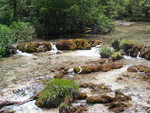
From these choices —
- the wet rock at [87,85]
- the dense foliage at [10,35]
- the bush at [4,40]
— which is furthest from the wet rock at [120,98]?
the bush at [4,40]

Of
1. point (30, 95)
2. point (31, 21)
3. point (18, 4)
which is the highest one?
point (18, 4)

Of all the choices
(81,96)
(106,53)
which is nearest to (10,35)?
(106,53)

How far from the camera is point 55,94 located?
20.7 feet

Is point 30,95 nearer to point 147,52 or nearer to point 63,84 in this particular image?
point 63,84

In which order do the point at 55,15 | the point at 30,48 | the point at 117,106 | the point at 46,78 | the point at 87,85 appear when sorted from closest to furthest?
the point at 117,106 < the point at 87,85 < the point at 46,78 < the point at 30,48 < the point at 55,15

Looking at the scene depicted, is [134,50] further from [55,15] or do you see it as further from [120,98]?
[55,15]

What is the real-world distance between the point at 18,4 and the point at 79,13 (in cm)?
785

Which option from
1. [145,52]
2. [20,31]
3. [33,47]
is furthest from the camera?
[20,31]

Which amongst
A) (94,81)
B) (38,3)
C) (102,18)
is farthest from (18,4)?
(94,81)

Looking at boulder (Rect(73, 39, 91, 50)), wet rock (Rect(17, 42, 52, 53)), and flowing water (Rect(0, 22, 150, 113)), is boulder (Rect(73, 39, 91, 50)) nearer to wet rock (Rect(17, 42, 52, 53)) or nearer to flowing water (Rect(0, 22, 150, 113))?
flowing water (Rect(0, 22, 150, 113))

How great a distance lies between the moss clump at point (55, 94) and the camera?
20.6ft

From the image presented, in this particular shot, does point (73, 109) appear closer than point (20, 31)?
Yes

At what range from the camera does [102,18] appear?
24141 millimetres

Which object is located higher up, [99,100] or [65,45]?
[65,45]
